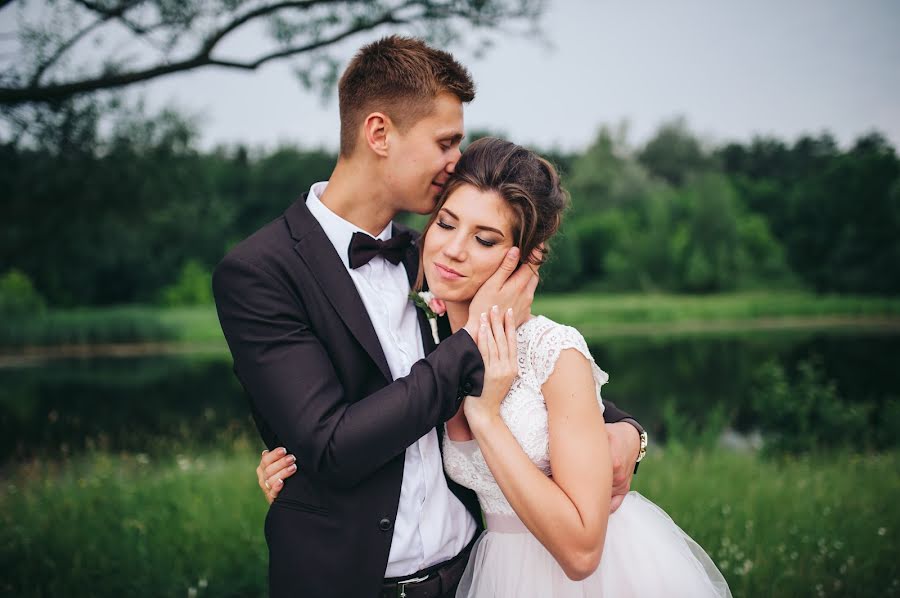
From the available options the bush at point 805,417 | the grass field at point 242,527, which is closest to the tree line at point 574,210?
the grass field at point 242,527

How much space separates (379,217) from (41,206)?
508 cm

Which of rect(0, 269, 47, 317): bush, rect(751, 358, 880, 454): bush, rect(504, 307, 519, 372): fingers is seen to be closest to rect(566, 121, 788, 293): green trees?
rect(0, 269, 47, 317): bush

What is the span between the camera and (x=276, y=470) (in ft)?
7.54

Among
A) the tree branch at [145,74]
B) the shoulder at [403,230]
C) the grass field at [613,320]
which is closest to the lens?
the shoulder at [403,230]

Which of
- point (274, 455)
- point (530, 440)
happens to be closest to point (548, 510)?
point (530, 440)

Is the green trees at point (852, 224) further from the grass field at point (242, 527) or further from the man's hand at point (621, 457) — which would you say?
the man's hand at point (621, 457)

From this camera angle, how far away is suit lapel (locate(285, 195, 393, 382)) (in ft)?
7.38

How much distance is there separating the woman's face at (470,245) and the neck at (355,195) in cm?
31

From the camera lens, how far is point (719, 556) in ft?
14.7

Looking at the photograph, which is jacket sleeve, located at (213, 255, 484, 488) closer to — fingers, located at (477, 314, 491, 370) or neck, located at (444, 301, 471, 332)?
fingers, located at (477, 314, 491, 370)

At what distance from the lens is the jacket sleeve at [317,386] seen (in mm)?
1969

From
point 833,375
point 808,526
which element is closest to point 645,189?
point 833,375

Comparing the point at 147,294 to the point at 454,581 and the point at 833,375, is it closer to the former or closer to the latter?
the point at 833,375

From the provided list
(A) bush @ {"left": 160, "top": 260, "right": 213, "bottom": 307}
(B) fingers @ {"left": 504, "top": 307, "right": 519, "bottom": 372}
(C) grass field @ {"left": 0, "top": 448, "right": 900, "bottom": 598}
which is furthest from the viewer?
(A) bush @ {"left": 160, "top": 260, "right": 213, "bottom": 307}
